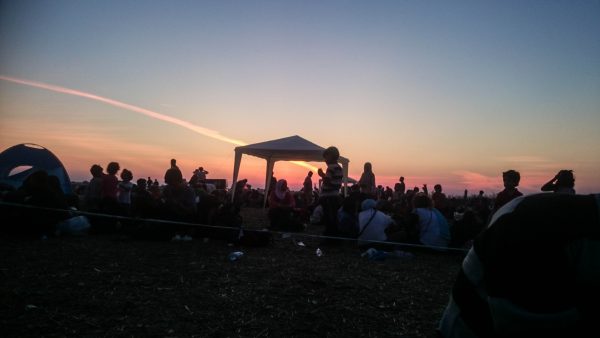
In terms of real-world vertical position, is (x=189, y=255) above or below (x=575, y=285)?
below

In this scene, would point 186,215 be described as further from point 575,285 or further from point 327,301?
point 575,285

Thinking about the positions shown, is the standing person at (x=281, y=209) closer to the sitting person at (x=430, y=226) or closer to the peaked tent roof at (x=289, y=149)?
the sitting person at (x=430, y=226)

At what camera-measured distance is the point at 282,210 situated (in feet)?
33.4

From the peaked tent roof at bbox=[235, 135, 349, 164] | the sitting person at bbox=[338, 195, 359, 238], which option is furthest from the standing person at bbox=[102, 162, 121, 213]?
the peaked tent roof at bbox=[235, 135, 349, 164]

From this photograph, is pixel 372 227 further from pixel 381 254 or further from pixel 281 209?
pixel 281 209

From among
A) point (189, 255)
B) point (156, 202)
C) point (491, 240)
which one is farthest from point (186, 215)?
point (491, 240)

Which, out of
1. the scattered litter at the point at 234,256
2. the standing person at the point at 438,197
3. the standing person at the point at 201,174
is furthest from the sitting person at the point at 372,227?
the standing person at the point at 201,174

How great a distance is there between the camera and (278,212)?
33.5 ft

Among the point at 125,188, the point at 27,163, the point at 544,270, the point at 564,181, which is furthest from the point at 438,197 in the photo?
the point at 27,163

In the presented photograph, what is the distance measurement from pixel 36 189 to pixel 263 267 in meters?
4.68

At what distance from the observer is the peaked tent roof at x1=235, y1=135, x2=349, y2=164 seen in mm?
14500

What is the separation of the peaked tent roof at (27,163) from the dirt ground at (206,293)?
5872mm

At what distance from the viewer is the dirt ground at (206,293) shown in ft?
10.7

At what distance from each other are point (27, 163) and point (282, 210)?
320 inches
